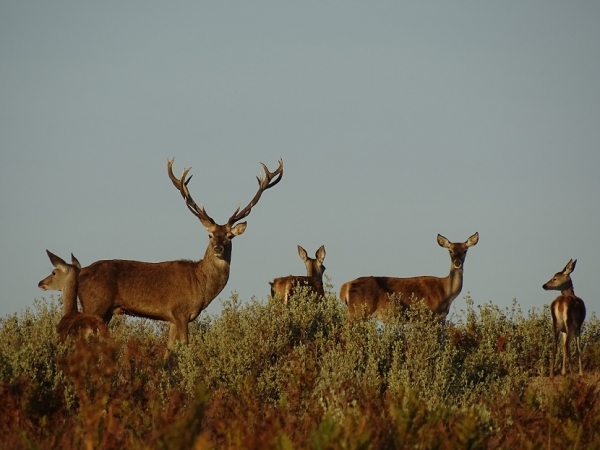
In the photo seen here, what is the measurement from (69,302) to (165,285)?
188 centimetres

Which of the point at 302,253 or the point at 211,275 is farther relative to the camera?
the point at 302,253

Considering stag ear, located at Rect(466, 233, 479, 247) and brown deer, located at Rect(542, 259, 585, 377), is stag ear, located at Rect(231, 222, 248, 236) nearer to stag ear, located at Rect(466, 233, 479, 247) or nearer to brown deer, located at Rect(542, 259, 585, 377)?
stag ear, located at Rect(466, 233, 479, 247)

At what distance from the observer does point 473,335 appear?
12.9 metres

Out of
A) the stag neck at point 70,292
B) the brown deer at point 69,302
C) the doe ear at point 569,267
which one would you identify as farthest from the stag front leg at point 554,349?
the stag neck at point 70,292

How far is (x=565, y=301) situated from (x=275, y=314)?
138 inches

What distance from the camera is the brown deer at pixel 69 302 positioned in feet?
34.8

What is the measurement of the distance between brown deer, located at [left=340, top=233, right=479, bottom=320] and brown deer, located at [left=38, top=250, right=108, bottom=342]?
393 cm

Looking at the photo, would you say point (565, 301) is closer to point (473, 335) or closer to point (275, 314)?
point (473, 335)

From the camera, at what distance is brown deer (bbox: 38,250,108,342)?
10.6 m

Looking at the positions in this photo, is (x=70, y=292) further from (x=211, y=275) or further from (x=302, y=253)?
(x=302, y=253)

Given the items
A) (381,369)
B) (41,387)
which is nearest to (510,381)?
(381,369)

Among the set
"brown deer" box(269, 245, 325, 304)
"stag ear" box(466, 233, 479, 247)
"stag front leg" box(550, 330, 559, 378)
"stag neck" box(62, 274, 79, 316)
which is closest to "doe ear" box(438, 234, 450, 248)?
"stag ear" box(466, 233, 479, 247)

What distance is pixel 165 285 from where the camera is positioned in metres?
14.1

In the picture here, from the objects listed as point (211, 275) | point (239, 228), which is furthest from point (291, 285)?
point (211, 275)
